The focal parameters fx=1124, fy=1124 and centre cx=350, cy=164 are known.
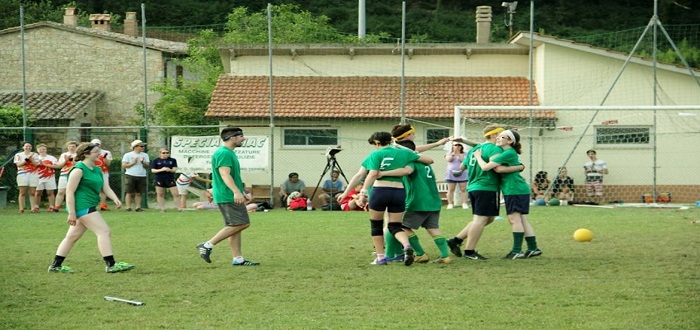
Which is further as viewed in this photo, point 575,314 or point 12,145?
point 12,145

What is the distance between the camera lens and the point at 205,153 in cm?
2711

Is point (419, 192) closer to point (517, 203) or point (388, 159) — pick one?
point (388, 159)

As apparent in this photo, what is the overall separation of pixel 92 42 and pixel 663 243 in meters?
32.8

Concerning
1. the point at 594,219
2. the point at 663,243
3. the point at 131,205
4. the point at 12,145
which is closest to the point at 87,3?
the point at 12,145

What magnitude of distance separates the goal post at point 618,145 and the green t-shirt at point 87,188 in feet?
49.8

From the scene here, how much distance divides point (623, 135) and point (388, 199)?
1701 centimetres

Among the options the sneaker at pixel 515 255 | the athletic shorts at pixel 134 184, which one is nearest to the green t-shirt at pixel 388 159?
the sneaker at pixel 515 255

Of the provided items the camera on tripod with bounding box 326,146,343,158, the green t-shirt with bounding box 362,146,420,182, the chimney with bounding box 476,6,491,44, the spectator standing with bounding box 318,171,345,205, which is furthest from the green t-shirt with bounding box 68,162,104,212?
the chimney with bounding box 476,6,491,44

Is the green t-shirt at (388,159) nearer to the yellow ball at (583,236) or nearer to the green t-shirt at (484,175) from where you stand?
the green t-shirt at (484,175)

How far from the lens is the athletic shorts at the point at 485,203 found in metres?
13.5

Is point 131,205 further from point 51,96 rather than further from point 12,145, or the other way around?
point 51,96

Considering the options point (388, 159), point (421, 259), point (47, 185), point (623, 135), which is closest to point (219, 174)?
point (388, 159)

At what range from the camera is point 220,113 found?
Result: 2962cm

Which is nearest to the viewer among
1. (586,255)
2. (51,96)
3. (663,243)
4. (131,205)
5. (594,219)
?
(586,255)
